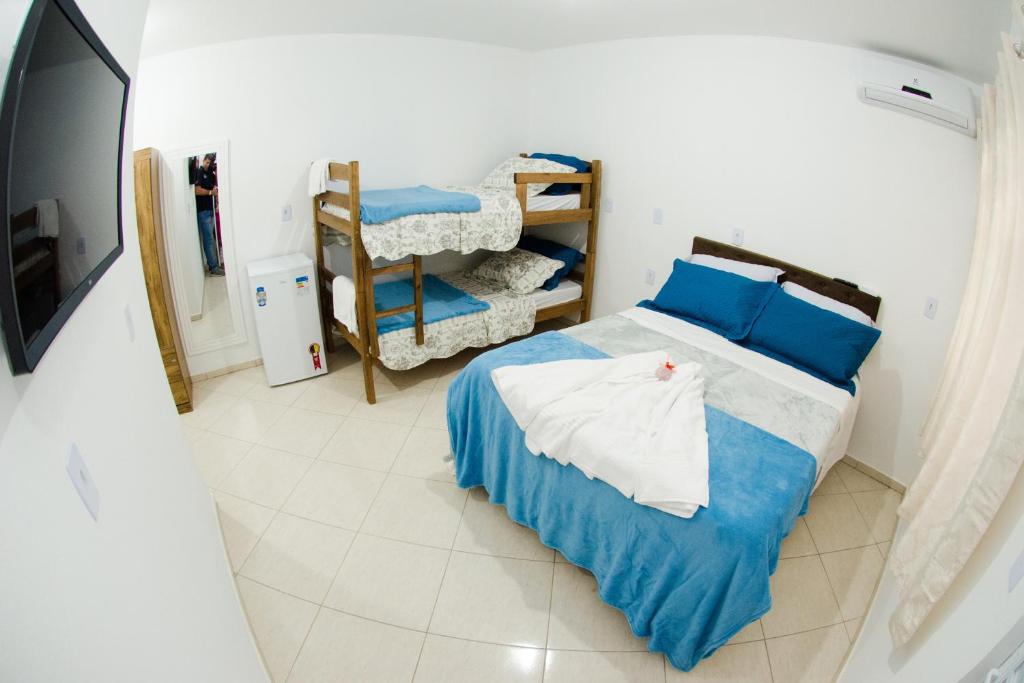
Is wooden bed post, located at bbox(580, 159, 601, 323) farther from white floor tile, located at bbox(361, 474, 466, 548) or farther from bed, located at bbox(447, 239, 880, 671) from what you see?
white floor tile, located at bbox(361, 474, 466, 548)

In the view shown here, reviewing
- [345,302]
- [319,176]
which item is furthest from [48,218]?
[319,176]

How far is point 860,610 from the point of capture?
204 cm

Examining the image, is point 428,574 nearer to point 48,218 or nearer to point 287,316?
point 48,218

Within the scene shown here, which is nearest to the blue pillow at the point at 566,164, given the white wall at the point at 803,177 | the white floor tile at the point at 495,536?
the white wall at the point at 803,177

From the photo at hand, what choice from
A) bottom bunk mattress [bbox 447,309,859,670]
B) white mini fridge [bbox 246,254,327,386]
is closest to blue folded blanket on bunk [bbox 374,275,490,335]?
white mini fridge [bbox 246,254,327,386]

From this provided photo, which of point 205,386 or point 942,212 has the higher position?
point 942,212

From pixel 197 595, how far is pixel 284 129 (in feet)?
9.69

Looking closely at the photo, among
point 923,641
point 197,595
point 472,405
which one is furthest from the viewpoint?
point 472,405

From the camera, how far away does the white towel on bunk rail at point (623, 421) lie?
1.67m

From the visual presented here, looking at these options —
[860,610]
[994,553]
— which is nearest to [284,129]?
[994,553]

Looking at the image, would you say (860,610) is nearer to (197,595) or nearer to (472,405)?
(472,405)

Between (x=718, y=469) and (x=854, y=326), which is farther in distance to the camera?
(x=854, y=326)

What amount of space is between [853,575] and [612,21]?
133 inches

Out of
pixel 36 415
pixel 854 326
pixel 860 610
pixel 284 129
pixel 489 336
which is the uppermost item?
pixel 284 129
